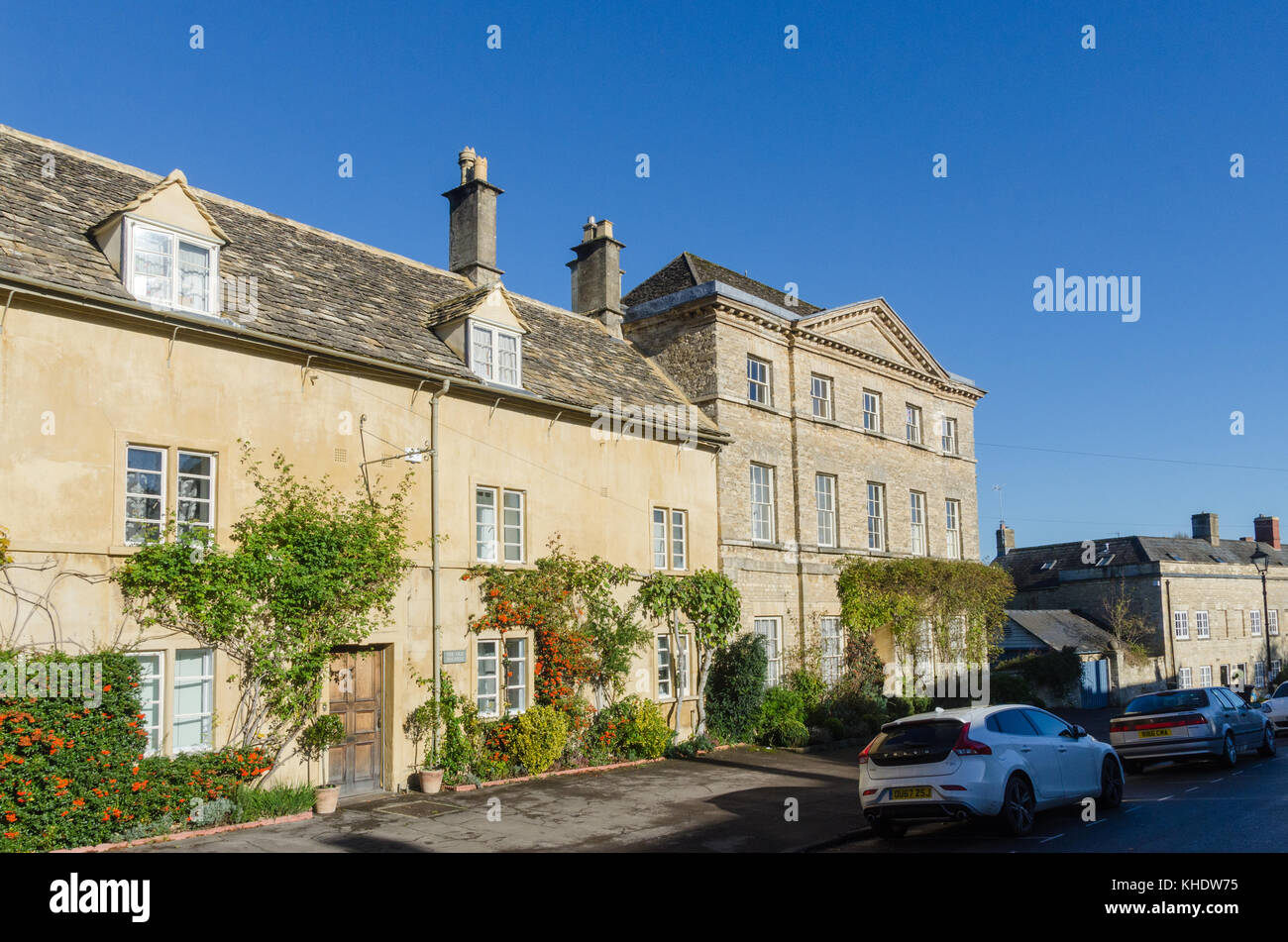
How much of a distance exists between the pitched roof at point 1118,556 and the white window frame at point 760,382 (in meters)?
28.7

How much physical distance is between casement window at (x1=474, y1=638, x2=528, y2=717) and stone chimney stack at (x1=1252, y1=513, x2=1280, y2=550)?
5660 cm

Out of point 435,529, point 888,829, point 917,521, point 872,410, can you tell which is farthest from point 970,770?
point 917,521

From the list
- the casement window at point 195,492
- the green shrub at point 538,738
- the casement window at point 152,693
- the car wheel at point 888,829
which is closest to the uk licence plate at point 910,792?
the car wheel at point 888,829

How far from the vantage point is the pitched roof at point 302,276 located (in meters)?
13.6

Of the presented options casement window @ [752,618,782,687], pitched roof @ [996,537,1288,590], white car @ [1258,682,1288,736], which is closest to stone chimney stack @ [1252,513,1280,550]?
pitched roof @ [996,537,1288,590]

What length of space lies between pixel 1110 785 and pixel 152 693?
13039mm

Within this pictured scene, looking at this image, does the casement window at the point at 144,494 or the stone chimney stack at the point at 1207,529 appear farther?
the stone chimney stack at the point at 1207,529

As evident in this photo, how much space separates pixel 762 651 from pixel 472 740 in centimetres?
791

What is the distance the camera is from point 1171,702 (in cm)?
1873

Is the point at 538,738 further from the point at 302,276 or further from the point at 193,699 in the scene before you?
the point at 302,276

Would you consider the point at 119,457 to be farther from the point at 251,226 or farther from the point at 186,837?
the point at 251,226

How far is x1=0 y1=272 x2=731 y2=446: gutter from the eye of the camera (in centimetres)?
1227

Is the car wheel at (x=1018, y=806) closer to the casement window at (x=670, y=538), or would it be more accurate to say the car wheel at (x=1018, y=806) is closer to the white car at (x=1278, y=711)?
the casement window at (x=670, y=538)

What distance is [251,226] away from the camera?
1839cm
